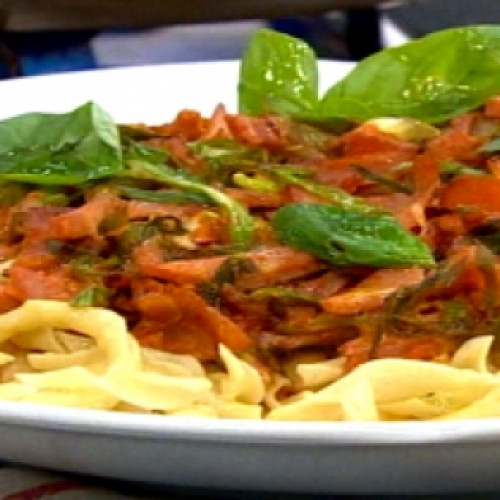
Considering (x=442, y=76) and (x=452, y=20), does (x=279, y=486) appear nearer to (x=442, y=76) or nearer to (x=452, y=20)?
(x=442, y=76)

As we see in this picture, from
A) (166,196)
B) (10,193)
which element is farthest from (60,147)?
(166,196)

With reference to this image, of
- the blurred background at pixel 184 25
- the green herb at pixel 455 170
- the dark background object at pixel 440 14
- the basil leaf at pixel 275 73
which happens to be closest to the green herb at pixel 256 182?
the green herb at pixel 455 170

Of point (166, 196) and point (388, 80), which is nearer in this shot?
point (166, 196)

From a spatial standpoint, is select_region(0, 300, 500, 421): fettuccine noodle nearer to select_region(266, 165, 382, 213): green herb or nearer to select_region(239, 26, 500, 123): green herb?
select_region(266, 165, 382, 213): green herb

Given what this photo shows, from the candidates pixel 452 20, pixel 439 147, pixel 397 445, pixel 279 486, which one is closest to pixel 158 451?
pixel 279 486

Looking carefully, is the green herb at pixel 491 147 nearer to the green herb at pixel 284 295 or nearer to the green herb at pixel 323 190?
the green herb at pixel 323 190

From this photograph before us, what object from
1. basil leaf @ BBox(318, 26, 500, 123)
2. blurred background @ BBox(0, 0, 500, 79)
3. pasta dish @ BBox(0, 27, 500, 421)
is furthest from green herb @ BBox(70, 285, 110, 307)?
blurred background @ BBox(0, 0, 500, 79)

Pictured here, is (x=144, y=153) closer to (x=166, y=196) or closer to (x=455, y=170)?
(x=166, y=196)

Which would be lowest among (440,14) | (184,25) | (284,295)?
(440,14)
